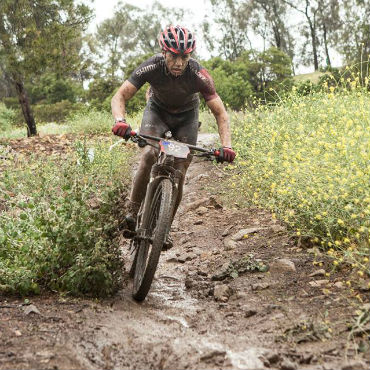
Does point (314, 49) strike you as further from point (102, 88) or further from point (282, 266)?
point (282, 266)

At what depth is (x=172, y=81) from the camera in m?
4.91

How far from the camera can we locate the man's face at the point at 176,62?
4.59 meters

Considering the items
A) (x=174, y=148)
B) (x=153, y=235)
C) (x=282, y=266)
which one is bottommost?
(x=282, y=266)

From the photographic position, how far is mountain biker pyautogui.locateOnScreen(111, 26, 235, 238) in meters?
4.60

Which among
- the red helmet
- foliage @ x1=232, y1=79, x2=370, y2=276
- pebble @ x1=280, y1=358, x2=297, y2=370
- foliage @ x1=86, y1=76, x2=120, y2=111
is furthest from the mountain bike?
foliage @ x1=86, y1=76, x2=120, y2=111

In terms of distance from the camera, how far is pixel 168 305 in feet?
14.4

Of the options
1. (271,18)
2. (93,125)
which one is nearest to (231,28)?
(271,18)

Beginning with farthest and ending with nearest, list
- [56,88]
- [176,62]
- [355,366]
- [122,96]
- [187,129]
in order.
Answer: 1. [56,88]
2. [187,129]
3. [122,96]
4. [176,62]
5. [355,366]

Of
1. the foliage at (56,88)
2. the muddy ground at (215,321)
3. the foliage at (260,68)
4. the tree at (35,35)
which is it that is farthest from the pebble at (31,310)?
the foliage at (56,88)

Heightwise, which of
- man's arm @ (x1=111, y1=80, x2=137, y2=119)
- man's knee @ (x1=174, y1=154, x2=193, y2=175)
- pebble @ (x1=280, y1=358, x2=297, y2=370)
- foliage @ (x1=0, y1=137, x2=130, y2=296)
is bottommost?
pebble @ (x1=280, y1=358, x2=297, y2=370)

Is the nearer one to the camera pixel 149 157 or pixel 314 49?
pixel 149 157

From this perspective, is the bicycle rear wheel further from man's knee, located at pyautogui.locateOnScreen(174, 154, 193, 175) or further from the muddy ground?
man's knee, located at pyautogui.locateOnScreen(174, 154, 193, 175)

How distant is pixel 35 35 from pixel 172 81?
394 inches

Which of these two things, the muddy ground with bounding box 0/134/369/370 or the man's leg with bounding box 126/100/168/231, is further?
the man's leg with bounding box 126/100/168/231
